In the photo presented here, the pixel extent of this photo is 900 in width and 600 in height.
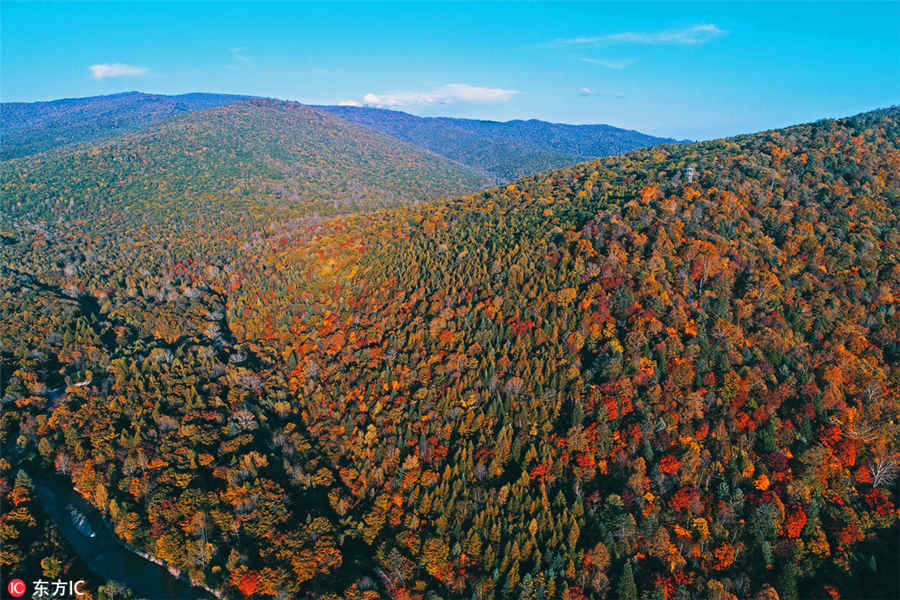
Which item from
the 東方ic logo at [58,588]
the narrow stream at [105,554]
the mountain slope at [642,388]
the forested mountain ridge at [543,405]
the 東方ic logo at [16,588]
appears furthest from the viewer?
the narrow stream at [105,554]

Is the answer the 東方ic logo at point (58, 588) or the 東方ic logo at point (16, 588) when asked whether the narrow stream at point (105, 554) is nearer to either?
the 東方ic logo at point (58, 588)

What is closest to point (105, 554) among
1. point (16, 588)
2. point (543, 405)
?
point (16, 588)

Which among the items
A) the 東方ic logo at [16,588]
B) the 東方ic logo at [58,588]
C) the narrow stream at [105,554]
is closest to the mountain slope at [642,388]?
the narrow stream at [105,554]

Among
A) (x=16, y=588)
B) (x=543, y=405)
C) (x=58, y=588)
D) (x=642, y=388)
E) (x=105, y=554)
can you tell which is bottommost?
(x=105, y=554)

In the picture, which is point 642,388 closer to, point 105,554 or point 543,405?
point 543,405

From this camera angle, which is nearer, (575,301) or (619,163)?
(575,301)

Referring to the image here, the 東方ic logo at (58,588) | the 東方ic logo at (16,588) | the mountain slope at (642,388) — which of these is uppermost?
the mountain slope at (642,388)

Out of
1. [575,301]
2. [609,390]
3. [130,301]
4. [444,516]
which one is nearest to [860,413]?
[609,390]

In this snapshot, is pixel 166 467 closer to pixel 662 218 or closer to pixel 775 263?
pixel 662 218
